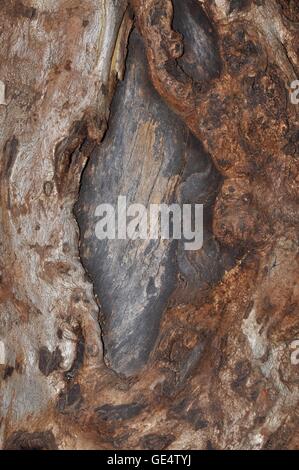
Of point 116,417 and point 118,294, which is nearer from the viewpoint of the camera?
point 116,417

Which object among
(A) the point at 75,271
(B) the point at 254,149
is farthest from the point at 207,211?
(A) the point at 75,271

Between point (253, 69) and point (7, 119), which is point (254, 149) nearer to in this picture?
point (253, 69)

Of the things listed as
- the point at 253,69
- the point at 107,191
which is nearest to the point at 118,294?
the point at 107,191
